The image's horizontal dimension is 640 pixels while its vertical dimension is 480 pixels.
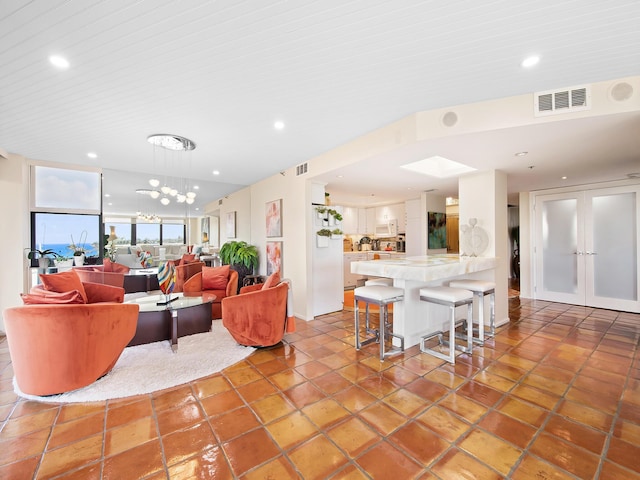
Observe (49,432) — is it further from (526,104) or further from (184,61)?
(526,104)

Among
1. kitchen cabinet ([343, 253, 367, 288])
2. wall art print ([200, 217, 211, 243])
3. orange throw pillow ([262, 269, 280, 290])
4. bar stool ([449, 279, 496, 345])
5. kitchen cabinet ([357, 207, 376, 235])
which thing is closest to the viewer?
bar stool ([449, 279, 496, 345])

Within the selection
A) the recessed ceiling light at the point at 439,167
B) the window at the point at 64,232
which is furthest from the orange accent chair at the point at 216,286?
the recessed ceiling light at the point at 439,167

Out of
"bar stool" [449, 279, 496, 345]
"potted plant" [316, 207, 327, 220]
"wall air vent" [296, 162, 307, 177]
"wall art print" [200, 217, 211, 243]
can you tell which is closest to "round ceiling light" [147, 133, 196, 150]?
"wall air vent" [296, 162, 307, 177]

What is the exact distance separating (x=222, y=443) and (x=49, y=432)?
1.31m

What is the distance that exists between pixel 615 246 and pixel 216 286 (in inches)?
290

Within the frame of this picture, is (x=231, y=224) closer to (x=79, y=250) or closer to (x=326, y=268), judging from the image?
(x=79, y=250)

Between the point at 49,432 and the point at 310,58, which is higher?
the point at 310,58

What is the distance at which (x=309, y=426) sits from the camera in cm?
193

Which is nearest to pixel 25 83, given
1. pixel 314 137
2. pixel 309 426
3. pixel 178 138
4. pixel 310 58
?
pixel 178 138

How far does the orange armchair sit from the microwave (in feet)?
21.7

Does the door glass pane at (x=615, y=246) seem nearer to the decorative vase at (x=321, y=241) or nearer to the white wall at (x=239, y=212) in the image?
the decorative vase at (x=321, y=241)

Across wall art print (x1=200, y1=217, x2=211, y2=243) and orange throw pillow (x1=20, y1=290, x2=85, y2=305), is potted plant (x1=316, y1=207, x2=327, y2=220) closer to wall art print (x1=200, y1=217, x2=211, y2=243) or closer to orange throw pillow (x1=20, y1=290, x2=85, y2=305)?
wall art print (x1=200, y1=217, x2=211, y2=243)

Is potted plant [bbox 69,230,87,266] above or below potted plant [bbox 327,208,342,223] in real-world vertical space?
below

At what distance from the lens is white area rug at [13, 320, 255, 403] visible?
2.39 meters
